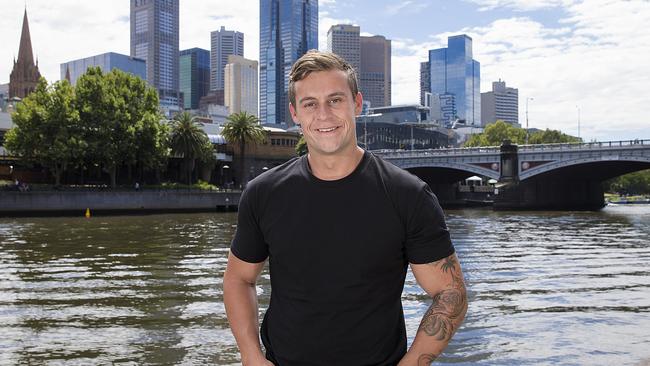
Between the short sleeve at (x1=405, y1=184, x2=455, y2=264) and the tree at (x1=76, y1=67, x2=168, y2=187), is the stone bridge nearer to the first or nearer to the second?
the tree at (x1=76, y1=67, x2=168, y2=187)

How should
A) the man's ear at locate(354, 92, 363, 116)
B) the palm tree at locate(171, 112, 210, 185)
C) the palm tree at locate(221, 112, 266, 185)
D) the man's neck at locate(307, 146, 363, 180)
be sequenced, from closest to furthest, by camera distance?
the man's neck at locate(307, 146, 363, 180) < the man's ear at locate(354, 92, 363, 116) < the palm tree at locate(171, 112, 210, 185) < the palm tree at locate(221, 112, 266, 185)

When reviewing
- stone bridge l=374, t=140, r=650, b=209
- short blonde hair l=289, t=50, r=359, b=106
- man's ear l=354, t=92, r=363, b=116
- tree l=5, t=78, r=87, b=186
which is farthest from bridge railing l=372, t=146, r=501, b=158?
short blonde hair l=289, t=50, r=359, b=106

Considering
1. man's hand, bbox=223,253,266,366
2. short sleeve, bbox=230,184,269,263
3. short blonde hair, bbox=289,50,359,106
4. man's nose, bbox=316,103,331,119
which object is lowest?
man's hand, bbox=223,253,266,366

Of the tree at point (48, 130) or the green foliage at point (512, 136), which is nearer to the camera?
the tree at point (48, 130)

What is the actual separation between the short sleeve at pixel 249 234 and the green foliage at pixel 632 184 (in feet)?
394

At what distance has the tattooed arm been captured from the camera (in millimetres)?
2520

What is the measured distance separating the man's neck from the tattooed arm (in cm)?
48

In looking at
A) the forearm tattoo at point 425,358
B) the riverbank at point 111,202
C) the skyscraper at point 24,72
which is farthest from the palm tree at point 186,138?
the skyscraper at point 24,72

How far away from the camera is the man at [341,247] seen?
2.52 meters

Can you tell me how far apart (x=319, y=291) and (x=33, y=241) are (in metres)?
24.6

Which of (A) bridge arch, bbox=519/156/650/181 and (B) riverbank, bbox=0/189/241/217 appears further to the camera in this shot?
(A) bridge arch, bbox=519/156/650/181

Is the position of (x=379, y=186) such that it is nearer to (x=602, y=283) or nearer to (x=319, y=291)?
(x=319, y=291)

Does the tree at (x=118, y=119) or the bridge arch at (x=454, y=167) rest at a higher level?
the tree at (x=118, y=119)

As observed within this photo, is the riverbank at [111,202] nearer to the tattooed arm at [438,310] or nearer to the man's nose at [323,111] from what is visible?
the man's nose at [323,111]
